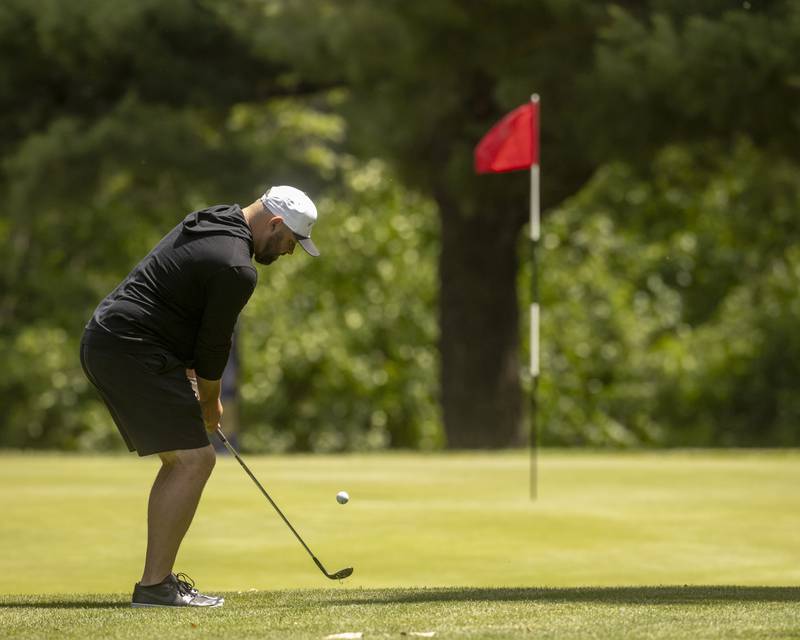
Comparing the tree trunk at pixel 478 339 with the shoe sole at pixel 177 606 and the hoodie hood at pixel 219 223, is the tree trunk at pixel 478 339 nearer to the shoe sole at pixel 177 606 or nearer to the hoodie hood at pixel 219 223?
the hoodie hood at pixel 219 223

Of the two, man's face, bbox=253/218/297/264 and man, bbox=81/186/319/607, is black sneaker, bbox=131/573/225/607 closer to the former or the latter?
man, bbox=81/186/319/607

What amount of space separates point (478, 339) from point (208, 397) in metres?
14.5

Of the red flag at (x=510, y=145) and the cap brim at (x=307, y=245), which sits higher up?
the red flag at (x=510, y=145)

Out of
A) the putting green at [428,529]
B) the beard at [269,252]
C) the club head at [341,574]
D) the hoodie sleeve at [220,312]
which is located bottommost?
the putting green at [428,529]

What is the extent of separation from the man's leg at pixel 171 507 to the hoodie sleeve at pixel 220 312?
1.07 ft

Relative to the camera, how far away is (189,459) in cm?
602

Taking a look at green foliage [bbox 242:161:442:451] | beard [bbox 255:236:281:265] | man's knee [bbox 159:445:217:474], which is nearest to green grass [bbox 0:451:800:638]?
man's knee [bbox 159:445:217:474]

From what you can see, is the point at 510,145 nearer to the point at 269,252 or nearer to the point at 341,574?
the point at 341,574

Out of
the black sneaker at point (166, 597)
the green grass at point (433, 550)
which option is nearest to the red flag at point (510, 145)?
the green grass at point (433, 550)

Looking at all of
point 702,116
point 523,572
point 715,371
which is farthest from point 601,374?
point 523,572

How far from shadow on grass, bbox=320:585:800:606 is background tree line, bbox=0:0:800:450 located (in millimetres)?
9898

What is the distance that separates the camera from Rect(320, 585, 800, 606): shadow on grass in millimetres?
6039

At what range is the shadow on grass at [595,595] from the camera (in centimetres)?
604

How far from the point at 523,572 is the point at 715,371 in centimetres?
2049
